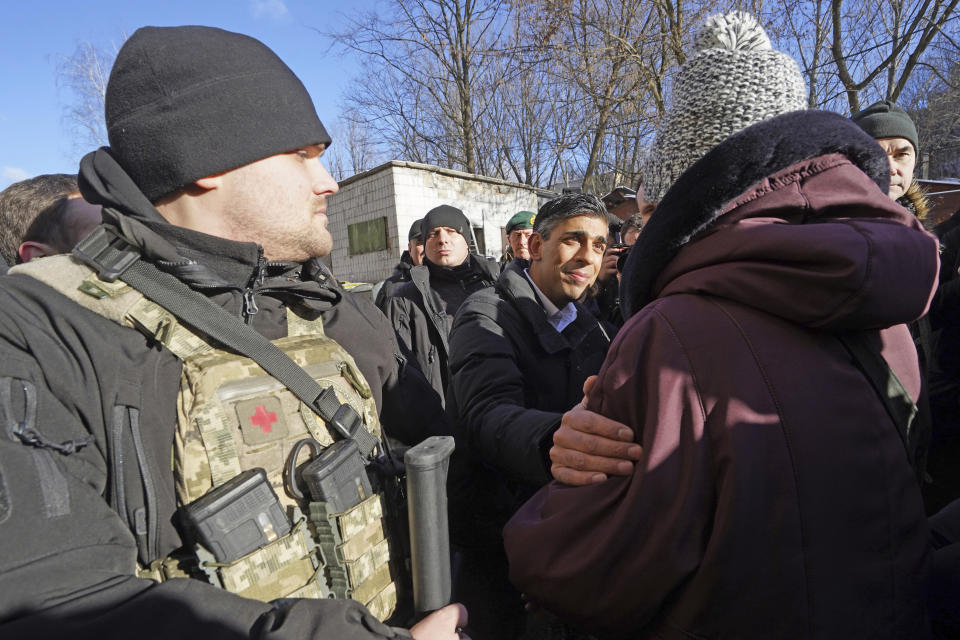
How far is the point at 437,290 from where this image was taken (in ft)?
15.5

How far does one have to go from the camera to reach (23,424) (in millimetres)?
896

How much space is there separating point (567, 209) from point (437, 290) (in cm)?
229

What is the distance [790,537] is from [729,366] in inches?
12.4

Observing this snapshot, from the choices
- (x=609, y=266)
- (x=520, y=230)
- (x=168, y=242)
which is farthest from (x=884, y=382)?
(x=520, y=230)

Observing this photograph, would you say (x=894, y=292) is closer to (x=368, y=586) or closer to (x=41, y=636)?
Answer: (x=368, y=586)

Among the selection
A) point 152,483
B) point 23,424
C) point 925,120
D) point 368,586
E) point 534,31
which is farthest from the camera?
point 925,120

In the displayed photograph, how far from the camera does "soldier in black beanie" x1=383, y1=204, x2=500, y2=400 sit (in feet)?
13.9

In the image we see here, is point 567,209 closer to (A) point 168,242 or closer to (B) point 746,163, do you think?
(B) point 746,163

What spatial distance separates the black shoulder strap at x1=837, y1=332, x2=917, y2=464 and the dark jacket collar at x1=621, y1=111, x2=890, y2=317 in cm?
35

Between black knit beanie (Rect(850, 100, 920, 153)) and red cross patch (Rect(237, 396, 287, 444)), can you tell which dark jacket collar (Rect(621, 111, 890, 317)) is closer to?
red cross patch (Rect(237, 396, 287, 444))

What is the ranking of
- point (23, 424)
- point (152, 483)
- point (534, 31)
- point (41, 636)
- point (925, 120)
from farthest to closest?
point (925, 120)
point (534, 31)
point (152, 483)
point (23, 424)
point (41, 636)

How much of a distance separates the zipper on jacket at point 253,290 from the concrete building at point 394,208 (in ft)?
33.4

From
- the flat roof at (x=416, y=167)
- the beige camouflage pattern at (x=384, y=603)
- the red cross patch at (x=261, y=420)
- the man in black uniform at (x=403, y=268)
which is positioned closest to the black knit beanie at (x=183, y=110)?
the red cross patch at (x=261, y=420)

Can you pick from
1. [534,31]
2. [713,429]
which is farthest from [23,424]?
[534,31]
